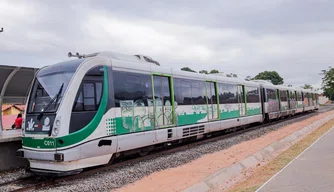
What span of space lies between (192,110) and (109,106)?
5015 mm

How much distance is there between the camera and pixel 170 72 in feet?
38.5

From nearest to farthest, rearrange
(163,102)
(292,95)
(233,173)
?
(233,173)
(163,102)
(292,95)

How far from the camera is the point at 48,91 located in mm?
8375

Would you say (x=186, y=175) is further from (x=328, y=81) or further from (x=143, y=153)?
(x=328, y=81)

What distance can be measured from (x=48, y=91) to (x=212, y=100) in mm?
8340

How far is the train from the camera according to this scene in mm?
7703

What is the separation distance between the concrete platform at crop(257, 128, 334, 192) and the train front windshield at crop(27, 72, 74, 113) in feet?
17.1

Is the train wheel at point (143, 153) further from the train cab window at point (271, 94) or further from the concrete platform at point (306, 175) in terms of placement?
the train cab window at point (271, 94)

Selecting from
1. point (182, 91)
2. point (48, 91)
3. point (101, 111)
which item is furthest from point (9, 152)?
point (182, 91)

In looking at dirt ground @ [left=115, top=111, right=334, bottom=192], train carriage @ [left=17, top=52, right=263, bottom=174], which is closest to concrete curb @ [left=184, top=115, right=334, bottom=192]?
dirt ground @ [left=115, top=111, right=334, bottom=192]

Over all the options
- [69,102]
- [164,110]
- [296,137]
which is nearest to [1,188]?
[69,102]

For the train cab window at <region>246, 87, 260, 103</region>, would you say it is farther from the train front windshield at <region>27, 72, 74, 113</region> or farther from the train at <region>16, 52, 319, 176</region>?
the train front windshield at <region>27, 72, 74, 113</region>

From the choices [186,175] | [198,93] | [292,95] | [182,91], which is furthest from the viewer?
[292,95]

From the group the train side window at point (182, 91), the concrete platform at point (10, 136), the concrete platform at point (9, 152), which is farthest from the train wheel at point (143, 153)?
the concrete platform at point (10, 136)
